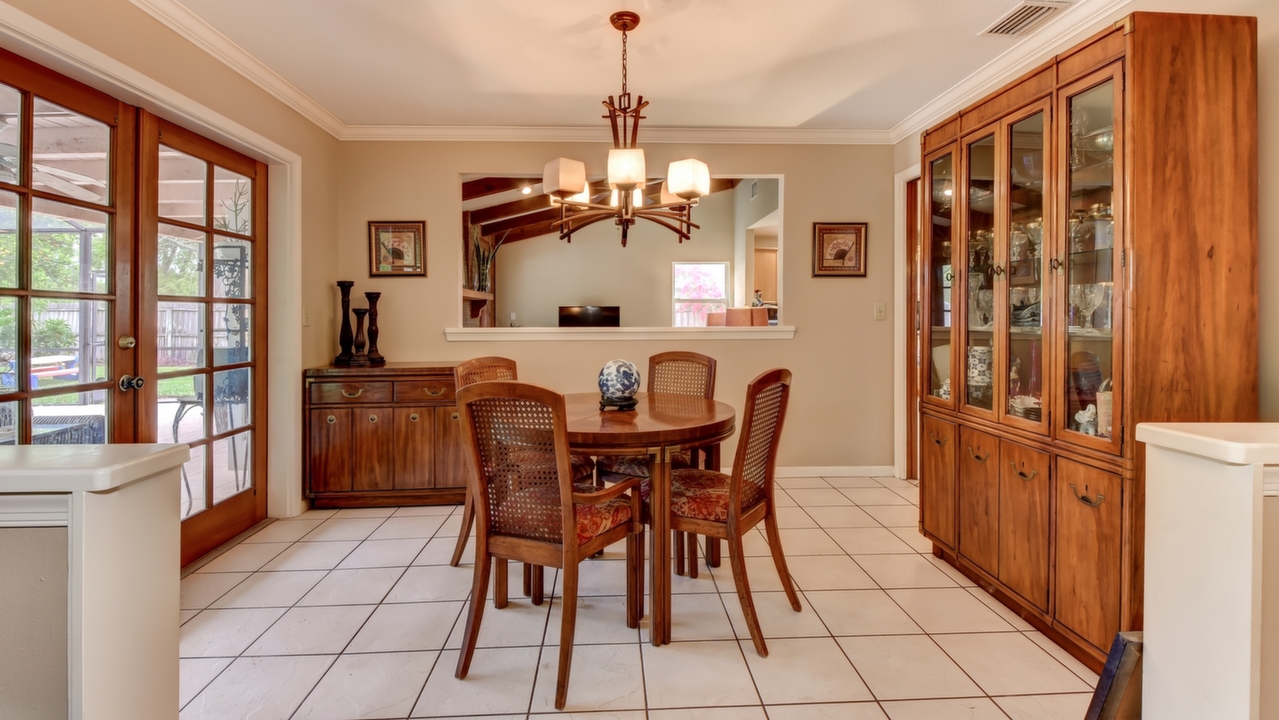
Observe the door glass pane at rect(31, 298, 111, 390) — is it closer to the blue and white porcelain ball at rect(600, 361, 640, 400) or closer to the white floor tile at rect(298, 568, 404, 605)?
the white floor tile at rect(298, 568, 404, 605)

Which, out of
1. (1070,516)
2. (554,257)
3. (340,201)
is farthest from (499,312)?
(1070,516)

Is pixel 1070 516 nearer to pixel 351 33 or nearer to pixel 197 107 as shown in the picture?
pixel 351 33

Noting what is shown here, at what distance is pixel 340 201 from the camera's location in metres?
3.75

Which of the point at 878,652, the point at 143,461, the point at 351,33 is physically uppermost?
the point at 351,33

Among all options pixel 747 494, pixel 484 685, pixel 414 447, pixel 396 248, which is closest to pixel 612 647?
pixel 484 685

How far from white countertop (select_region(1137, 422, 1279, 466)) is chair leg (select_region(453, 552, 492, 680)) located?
1.66 m

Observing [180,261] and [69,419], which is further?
[180,261]

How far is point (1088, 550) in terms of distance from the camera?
5.87 ft

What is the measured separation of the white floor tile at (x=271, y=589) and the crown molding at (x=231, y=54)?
89.9 inches

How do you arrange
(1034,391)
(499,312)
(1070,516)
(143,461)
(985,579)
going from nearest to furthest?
(143,461) → (1070,516) → (1034,391) → (985,579) → (499,312)

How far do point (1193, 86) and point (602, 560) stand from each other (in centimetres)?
267

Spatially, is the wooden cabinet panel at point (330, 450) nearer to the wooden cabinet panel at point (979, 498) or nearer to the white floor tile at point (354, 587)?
the white floor tile at point (354, 587)

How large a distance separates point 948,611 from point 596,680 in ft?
4.47

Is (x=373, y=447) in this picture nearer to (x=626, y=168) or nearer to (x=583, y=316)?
(x=626, y=168)
